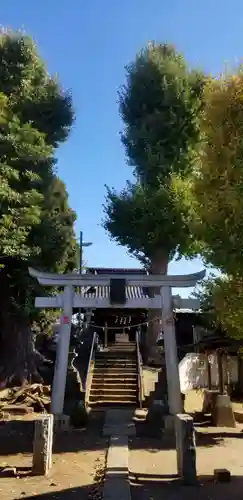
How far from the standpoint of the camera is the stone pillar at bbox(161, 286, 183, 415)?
13906 millimetres

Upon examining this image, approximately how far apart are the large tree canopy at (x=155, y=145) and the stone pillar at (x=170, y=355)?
937 centimetres

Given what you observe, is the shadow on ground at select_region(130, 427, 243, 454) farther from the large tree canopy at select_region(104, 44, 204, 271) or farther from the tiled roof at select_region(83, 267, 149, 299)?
the large tree canopy at select_region(104, 44, 204, 271)

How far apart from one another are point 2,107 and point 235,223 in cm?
1020

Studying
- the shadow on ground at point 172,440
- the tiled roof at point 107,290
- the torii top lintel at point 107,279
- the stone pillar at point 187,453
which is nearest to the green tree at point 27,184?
the torii top lintel at point 107,279

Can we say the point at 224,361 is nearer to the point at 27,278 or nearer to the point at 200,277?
the point at 200,277

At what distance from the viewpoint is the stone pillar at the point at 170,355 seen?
13.9 m

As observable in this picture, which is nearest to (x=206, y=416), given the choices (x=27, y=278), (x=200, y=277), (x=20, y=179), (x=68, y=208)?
(x=200, y=277)

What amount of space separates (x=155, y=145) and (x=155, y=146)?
107 millimetres

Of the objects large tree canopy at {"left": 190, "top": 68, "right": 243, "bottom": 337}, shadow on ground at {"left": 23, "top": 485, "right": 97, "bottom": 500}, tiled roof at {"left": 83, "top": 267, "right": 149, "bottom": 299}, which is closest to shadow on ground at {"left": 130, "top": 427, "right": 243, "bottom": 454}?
shadow on ground at {"left": 23, "top": 485, "right": 97, "bottom": 500}

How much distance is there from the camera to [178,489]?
7820 mm

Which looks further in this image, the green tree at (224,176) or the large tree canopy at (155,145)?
the large tree canopy at (155,145)

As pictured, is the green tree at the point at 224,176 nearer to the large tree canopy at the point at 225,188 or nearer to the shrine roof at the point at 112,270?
the large tree canopy at the point at 225,188

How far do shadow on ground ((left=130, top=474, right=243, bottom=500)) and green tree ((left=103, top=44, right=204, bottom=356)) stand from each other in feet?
53.5

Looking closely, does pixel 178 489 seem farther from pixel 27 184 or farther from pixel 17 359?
pixel 17 359
